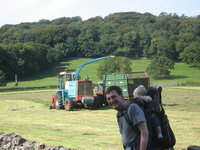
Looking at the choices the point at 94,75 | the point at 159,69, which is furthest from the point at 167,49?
the point at 94,75

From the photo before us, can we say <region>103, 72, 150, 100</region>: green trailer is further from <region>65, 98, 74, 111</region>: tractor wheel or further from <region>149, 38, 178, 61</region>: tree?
<region>149, 38, 178, 61</region>: tree

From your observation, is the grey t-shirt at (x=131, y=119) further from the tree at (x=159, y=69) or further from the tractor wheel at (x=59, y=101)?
the tree at (x=159, y=69)

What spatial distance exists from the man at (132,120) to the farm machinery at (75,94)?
16888mm

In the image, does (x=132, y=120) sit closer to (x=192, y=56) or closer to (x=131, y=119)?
(x=131, y=119)

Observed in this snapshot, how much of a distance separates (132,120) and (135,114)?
11 cm

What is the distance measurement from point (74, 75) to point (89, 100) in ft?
8.83

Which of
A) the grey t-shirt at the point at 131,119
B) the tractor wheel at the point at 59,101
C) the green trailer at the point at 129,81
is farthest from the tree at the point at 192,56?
the grey t-shirt at the point at 131,119

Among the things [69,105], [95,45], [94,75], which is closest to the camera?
[69,105]

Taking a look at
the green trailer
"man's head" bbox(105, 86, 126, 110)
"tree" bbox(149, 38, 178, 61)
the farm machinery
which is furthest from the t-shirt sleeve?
"tree" bbox(149, 38, 178, 61)

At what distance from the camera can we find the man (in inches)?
193

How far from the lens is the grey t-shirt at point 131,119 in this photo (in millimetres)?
4910

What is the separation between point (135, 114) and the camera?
16.1ft

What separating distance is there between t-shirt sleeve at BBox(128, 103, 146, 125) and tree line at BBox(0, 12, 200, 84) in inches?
3404

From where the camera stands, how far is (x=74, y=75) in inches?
946
